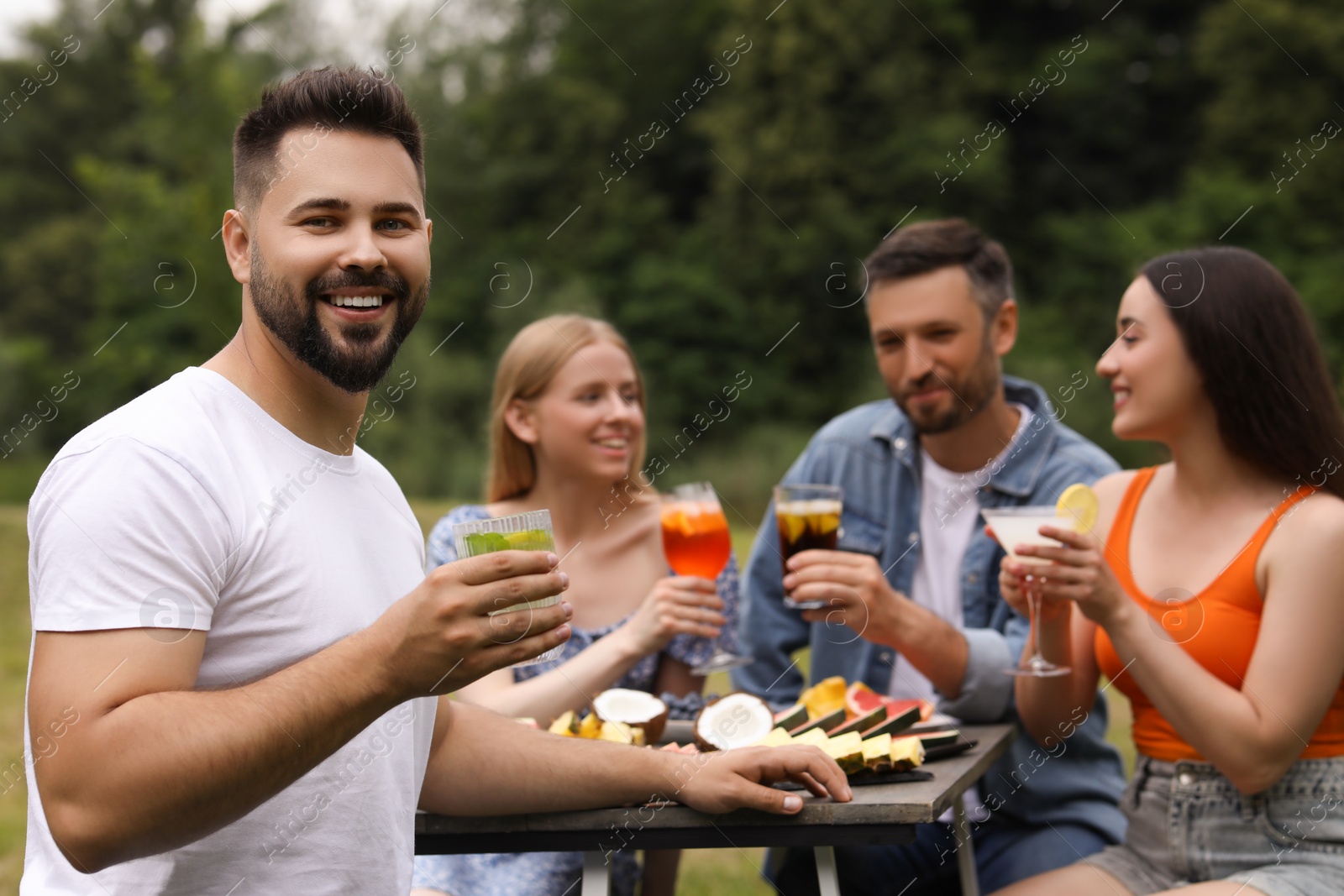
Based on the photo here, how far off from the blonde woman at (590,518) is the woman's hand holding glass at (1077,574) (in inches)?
36.7

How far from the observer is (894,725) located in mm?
2838

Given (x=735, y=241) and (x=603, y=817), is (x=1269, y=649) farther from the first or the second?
(x=735, y=241)

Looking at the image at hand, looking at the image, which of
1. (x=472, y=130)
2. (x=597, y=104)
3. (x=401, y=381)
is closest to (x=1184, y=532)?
(x=401, y=381)

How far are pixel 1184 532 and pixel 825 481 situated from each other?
140 cm

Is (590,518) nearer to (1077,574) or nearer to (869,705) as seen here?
(869,705)

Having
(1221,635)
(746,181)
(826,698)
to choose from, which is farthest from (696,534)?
(746,181)

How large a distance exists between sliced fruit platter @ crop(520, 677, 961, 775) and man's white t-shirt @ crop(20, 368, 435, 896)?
70 centimetres

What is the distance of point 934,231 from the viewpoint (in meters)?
4.20

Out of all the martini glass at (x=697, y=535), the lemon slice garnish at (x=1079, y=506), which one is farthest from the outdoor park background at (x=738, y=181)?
the lemon slice garnish at (x=1079, y=506)

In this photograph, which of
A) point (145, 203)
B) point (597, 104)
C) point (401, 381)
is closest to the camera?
point (145, 203)

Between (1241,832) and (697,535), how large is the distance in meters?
1.61

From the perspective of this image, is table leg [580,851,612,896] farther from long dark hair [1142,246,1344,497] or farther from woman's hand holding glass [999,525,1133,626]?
long dark hair [1142,246,1344,497]

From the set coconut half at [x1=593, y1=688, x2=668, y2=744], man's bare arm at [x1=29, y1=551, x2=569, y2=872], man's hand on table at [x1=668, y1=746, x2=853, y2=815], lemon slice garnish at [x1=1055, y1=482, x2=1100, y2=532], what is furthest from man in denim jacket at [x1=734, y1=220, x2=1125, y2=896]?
man's bare arm at [x1=29, y1=551, x2=569, y2=872]

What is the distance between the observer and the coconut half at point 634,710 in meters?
Answer: 2.93
